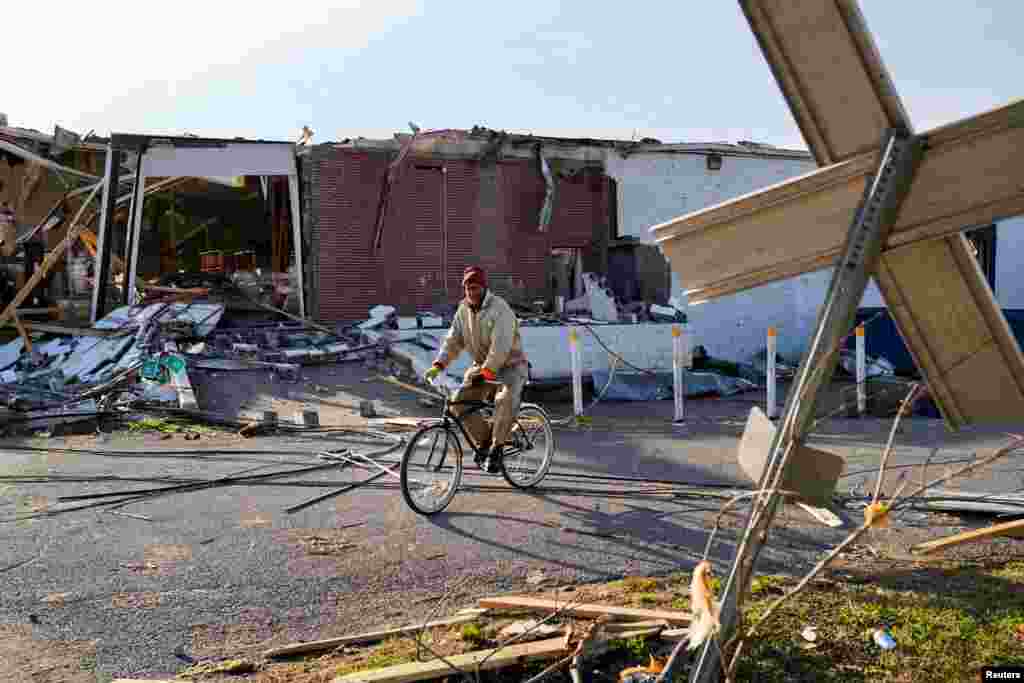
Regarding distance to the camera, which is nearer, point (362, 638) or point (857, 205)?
point (857, 205)

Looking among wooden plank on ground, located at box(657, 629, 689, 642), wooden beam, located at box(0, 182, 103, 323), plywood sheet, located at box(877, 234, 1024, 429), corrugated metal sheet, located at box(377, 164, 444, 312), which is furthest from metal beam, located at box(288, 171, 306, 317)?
plywood sheet, located at box(877, 234, 1024, 429)

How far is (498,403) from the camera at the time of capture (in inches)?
317

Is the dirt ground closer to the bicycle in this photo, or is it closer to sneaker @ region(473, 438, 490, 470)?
the bicycle

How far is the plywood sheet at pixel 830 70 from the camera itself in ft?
6.56

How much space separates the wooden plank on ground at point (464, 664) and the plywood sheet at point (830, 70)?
266 cm

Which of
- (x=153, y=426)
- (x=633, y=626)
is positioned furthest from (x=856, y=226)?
(x=153, y=426)

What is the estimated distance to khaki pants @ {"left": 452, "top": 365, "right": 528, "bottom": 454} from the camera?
317 inches

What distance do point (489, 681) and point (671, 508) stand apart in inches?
159

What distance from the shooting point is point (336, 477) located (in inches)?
359

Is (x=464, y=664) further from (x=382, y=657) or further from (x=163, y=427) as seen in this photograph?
(x=163, y=427)

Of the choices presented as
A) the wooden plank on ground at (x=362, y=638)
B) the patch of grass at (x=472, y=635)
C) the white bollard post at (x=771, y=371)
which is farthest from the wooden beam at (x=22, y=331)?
the patch of grass at (x=472, y=635)

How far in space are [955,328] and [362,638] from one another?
335cm

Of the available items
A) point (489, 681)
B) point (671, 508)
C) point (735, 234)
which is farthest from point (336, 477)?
point (735, 234)

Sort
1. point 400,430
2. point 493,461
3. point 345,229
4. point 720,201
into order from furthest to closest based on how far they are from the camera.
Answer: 1. point 720,201
2. point 345,229
3. point 400,430
4. point 493,461
